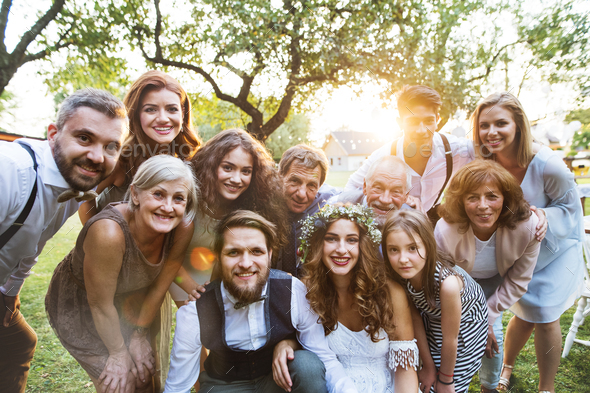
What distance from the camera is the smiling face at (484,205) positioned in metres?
2.73

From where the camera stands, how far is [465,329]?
272 centimetres

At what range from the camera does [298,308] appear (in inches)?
102

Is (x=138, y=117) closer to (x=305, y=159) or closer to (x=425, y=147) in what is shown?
(x=305, y=159)

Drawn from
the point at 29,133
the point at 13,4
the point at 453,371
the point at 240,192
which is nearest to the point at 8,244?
the point at 29,133

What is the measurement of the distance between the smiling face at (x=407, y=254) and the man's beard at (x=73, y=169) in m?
2.51

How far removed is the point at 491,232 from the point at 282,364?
7.57 ft

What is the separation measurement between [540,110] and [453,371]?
148 inches

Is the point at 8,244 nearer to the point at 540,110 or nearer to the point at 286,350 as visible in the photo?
the point at 286,350

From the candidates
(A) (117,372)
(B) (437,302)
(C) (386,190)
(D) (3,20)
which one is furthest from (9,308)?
(B) (437,302)

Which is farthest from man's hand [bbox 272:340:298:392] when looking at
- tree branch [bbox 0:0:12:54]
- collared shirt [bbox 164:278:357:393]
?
tree branch [bbox 0:0:12:54]

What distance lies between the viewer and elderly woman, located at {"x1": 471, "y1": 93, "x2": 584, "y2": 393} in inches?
121

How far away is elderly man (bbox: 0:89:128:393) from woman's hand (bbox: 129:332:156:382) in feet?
3.75

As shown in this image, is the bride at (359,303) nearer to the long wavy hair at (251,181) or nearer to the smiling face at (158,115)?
the long wavy hair at (251,181)

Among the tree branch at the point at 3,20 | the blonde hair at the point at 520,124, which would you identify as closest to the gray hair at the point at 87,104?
the tree branch at the point at 3,20
